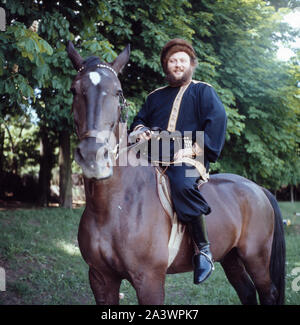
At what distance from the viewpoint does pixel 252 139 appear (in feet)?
29.8

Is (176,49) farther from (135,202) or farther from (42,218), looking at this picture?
(42,218)

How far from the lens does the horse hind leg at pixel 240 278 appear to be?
361 centimetres

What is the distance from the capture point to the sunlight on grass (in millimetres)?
6658

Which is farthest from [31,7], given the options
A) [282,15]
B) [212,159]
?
[282,15]

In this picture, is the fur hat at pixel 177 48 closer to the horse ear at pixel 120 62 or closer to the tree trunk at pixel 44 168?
the horse ear at pixel 120 62

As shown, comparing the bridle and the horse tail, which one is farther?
the horse tail

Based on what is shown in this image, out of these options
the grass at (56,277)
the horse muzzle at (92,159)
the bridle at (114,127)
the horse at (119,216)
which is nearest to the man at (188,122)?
the horse at (119,216)

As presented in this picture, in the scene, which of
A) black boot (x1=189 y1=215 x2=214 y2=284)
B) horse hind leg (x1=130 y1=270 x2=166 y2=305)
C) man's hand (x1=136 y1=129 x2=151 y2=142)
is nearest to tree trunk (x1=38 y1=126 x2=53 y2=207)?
man's hand (x1=136 y1=129 x2=151 y2=142)

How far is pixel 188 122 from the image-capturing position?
2832 mm

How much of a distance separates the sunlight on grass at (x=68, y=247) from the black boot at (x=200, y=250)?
4546 millimetres

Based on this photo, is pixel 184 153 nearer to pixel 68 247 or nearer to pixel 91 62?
pixel 91 62

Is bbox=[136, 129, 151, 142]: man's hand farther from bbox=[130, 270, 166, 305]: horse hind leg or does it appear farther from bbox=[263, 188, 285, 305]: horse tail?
bbox=[263, 188, 285, 305]: horse tail

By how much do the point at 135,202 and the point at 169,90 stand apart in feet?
3.81

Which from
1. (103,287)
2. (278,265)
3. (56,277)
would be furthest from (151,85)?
(103,287)
